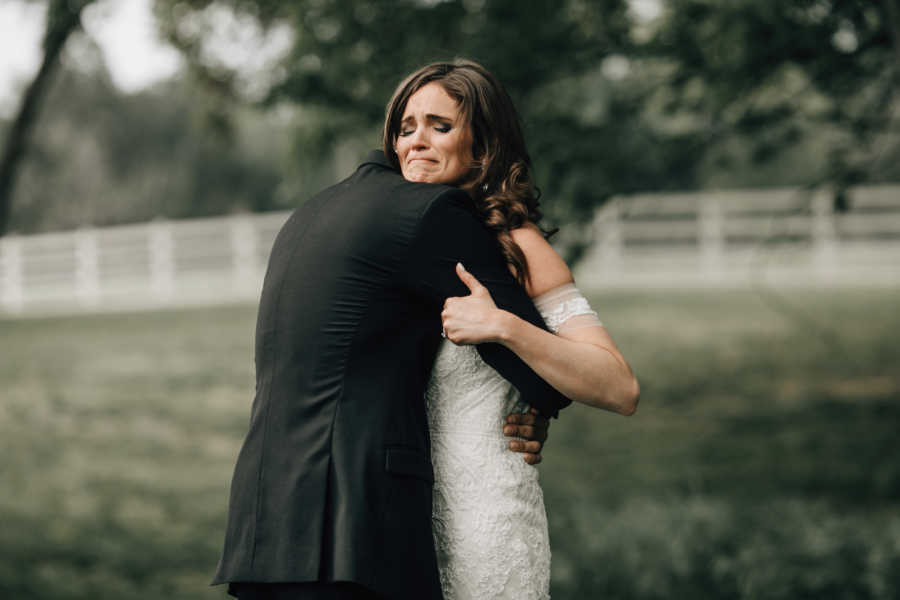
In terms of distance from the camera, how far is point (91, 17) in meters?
4.40

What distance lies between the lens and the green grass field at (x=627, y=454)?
6.22m

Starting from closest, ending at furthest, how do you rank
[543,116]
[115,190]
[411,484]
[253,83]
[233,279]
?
[411,484] < [543,116] < [253,83] < [233,279] < [115,190]

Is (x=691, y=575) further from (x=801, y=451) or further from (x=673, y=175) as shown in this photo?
(x=801, y=451)

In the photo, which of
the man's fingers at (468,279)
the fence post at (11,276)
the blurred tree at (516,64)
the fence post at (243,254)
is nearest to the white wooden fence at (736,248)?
the fence post at (243,254)

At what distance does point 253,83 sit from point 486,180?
5.99 metres

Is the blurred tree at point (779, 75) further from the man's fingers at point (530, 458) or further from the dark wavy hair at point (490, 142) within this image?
the man's fingers at point (530, 458)

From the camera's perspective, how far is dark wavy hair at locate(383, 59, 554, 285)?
81.5 inches

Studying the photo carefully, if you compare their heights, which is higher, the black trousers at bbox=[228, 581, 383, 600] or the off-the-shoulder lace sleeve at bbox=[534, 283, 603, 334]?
the off-the-shoulder lace sleeve at bbox=[534, 283, 603, 334]

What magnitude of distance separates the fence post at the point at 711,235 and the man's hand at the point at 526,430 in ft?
61.6

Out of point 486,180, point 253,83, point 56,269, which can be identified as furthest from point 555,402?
point 56,269

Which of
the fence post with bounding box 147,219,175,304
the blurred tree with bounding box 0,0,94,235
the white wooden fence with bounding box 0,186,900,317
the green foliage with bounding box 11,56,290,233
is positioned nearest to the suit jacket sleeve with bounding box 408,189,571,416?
the blurred tree with bounding box 0,0,94,235

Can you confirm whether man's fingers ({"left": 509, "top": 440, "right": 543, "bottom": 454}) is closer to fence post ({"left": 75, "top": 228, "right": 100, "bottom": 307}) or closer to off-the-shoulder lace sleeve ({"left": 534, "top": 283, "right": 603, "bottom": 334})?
off-the-shoulder lace sleeve ({"left": 534, "top": 283, "right": 603, "bottom": 334})

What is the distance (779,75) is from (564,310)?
5.30 metres

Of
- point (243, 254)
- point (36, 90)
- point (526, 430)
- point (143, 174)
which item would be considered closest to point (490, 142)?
point (526, 430)
